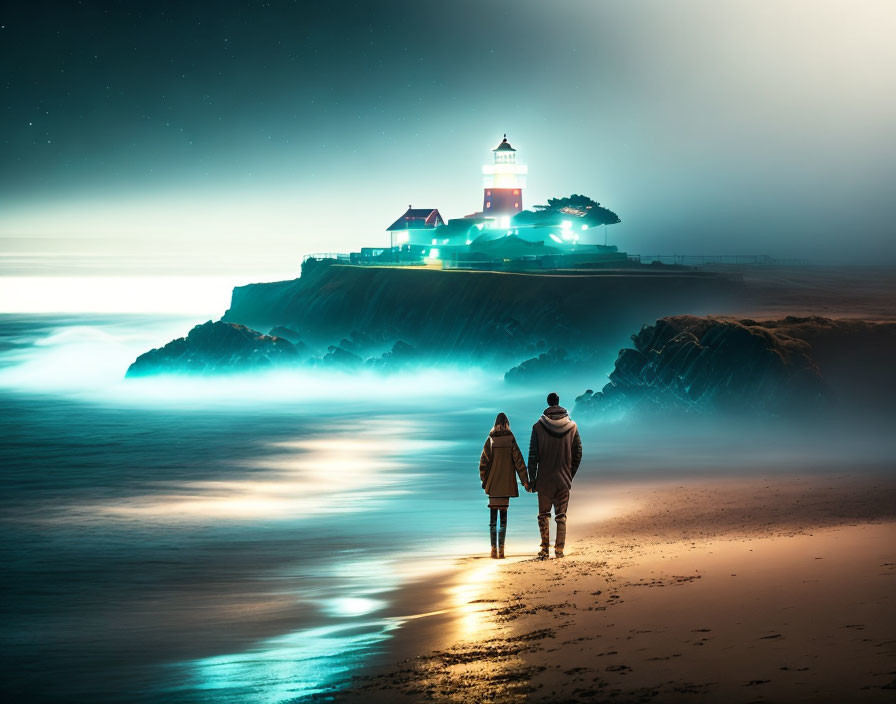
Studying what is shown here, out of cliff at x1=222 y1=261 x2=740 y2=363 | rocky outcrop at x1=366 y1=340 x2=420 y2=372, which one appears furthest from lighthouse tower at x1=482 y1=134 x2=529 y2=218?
rocky outcrop at x1=366 y1=340 x2=420 y2=372

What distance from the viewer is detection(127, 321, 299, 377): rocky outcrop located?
176 ft

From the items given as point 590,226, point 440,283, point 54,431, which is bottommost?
point 54,431

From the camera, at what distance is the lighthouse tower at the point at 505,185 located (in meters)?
84.3

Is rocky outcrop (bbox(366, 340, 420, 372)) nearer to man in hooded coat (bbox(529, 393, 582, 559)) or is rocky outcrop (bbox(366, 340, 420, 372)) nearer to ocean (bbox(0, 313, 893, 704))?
ocean (bbox(0, 313, 893, 704))

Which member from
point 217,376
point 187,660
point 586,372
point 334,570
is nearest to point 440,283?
point 217,376

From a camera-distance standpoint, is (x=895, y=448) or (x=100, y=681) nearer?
(x=100, y=681)

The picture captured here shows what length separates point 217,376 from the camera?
53.1 metres

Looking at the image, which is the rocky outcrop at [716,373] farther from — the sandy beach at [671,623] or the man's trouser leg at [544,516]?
the man's trouser leg at [544,516]

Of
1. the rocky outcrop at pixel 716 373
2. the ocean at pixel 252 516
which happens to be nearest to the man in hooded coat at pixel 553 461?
the ocean at pixel 252 516

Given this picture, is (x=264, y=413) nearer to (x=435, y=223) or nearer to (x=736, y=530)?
(x=736, y=530)

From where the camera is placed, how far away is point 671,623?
7766 millimetres

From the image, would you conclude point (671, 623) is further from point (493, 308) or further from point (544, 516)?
point (493, 308)

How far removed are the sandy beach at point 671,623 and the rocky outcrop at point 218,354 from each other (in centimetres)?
4229

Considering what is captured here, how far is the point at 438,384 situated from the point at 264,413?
11.3 meters
